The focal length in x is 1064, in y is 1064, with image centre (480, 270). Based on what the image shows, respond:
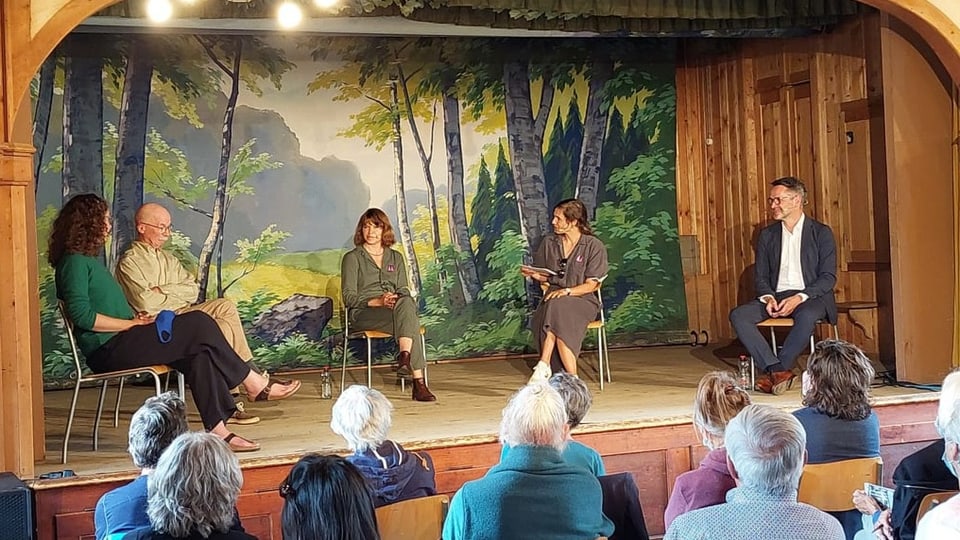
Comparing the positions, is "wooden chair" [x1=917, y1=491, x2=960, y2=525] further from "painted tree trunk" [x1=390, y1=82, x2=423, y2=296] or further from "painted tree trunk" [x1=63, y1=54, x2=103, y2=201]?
"painted tree trunk" [x1=63, y1=54, x2=103, y2=201]

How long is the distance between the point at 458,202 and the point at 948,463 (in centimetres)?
548

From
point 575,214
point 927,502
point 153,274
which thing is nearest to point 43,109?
point 153,274

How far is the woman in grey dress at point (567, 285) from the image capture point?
5875mm

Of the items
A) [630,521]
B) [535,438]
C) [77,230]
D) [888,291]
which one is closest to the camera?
[535,438]

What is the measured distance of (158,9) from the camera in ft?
17.0

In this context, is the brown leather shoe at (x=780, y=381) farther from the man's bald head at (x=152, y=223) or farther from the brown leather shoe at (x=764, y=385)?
the man's bald head at (x=152, y=223)

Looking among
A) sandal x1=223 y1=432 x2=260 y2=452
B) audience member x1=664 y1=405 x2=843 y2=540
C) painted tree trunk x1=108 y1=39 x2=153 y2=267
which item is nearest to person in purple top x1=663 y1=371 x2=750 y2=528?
audience member x1=664 y1=405 x2=843 y2=540

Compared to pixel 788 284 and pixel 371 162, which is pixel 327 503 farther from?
pixel 371 162

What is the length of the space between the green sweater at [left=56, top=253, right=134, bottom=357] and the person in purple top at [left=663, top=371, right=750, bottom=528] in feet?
8.78

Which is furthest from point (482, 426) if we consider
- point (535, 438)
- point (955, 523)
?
point (955, 523)

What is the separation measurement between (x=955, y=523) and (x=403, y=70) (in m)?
5.98

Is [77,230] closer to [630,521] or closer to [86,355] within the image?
[86,355]

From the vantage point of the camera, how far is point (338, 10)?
5695 mm

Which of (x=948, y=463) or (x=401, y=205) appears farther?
(x=401, y=205)
